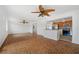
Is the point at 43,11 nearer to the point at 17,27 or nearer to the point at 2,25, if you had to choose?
the point at 17,27

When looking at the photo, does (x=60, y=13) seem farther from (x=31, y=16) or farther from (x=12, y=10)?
(x=12, y=10)

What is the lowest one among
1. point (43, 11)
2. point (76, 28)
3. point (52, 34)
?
point (52, 34)

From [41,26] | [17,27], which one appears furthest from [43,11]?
[17,27]

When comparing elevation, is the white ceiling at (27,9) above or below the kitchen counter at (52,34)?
above

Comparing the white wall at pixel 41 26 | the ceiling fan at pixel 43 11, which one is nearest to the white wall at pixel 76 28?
the white wall at pixel 41 26

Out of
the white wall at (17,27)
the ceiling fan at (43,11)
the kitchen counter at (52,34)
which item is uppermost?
the ceiling fan at (43,11)

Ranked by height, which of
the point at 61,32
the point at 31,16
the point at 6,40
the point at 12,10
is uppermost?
the point at 12,10

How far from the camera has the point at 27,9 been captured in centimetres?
183

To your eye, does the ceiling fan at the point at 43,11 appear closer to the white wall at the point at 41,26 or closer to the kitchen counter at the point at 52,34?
the white wall at the point at 41,26

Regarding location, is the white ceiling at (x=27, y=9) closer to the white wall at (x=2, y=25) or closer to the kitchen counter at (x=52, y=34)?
the white wall at (x=2, y=25)

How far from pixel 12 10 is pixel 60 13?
2.95ft

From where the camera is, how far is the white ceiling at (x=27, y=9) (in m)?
1.80
